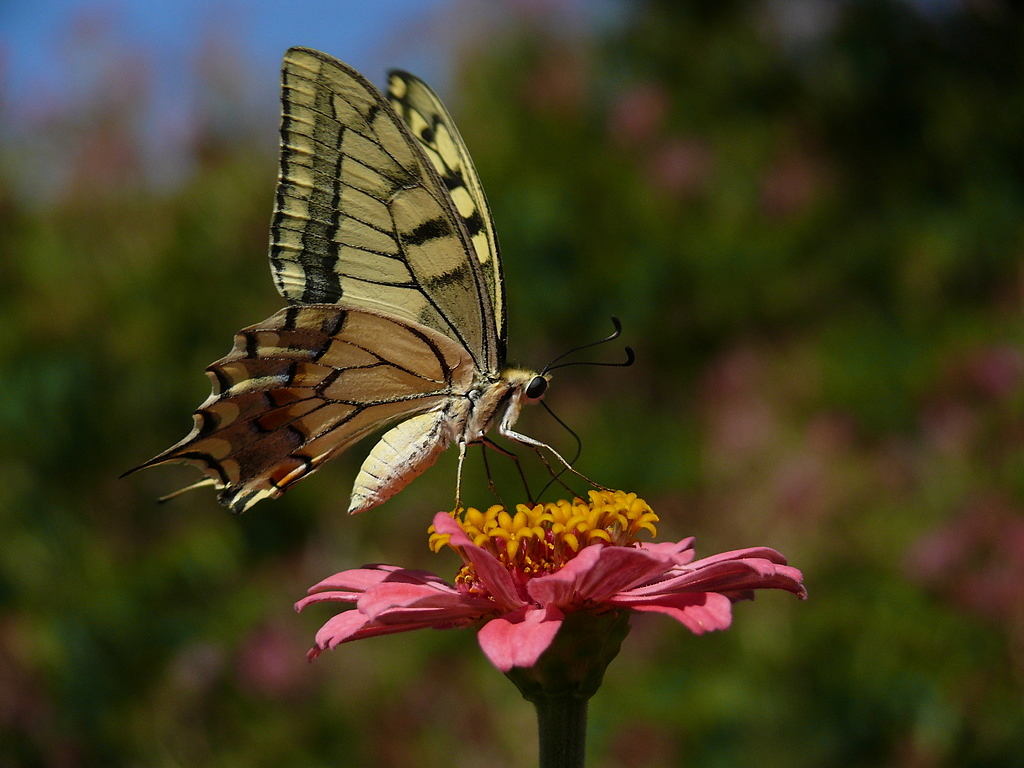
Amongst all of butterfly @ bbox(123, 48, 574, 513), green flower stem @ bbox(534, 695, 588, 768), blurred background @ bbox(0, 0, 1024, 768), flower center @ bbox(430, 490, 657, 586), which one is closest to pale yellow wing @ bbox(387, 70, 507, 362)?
butterfly @ bbox(123, 48, 574, 513)

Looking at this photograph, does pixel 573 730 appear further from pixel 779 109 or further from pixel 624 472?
pixel 779 109

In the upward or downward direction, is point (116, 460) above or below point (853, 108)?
below

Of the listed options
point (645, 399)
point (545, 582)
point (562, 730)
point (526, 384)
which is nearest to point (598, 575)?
point (545, 582)

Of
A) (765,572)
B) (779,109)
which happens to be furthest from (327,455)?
(779,109)

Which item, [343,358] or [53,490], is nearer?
[343,358]

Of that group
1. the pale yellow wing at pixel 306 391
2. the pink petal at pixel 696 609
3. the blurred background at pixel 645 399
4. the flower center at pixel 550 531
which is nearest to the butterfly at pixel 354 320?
the pale yellow wing at pixel 306 391

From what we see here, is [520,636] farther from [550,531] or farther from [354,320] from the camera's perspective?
[354,320]

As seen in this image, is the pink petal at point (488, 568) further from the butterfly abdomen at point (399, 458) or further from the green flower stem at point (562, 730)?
the butterfly abdomen at point (399, 458)
